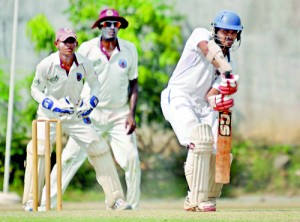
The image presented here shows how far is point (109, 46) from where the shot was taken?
1148cm

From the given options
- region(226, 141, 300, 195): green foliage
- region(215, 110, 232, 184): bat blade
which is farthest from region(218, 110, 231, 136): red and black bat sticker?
region(226, 141, 300, 195): green foliage

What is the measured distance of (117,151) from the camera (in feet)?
37.6

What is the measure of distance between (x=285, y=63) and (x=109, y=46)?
12.1 feet

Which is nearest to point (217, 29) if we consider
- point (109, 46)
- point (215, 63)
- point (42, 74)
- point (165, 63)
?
point (215, 63)

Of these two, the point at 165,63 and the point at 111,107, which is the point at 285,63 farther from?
the point at 111,107

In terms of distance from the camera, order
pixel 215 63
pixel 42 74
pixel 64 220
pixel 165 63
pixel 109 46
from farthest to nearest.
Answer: pixel 165 63 < pixel 109 46 < pixel 42 74 < pixel 215 63 < pixel 64 220

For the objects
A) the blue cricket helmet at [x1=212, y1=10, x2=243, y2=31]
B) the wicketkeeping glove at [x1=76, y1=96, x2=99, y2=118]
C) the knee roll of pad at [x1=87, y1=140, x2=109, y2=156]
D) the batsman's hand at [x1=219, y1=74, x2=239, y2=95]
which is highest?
the blue cricket helmet at [x1=212, y1=10, x2=243, y2=31]

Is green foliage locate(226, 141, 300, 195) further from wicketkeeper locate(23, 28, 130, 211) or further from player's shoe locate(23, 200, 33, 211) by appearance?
player's shoe locate(23, 200, 33, 211)

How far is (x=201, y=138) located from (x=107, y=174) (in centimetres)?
138

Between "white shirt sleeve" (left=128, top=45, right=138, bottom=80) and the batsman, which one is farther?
"white shirt sleeve" (left=128, top=45, right=138, bottom=80)

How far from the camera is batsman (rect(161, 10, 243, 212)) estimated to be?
912cm

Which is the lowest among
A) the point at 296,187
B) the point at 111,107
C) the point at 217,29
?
the point at 296,187

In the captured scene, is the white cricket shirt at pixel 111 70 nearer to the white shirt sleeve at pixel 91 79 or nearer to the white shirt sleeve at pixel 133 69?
the white shirt sleeve at pixel 133 69

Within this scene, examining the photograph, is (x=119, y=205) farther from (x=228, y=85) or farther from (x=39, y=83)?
(x=228, y=85)
